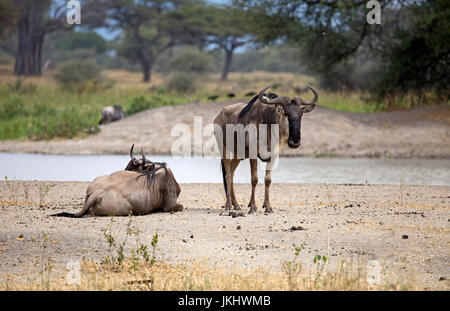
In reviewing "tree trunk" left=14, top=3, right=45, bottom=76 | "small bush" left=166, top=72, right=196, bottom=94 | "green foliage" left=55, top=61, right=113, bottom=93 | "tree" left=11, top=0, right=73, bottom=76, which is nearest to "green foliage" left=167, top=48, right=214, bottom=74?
"tree" left=11, top=0, right=73, bottom=76

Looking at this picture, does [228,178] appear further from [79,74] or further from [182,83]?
Result: [79,74]

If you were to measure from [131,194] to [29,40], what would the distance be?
127ft

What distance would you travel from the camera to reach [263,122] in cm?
911

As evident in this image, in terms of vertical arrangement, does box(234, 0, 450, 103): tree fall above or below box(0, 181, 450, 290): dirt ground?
above

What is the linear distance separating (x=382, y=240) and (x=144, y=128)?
1397 cm

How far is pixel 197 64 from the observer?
48.3 metres

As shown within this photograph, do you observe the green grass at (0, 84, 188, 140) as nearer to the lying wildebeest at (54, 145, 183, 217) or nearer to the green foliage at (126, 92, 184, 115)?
the green foliage at (126, 92, 184, 115)

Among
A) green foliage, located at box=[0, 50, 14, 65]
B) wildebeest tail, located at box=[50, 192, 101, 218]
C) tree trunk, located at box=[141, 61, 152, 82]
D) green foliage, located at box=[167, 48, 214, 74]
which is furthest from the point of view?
green foliage, located at box=[0, 50, 14, 65]

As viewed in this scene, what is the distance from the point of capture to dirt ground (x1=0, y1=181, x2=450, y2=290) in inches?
261

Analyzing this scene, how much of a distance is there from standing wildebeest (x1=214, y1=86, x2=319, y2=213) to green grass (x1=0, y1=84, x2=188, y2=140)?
11.3 metres

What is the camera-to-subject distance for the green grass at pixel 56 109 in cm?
2023

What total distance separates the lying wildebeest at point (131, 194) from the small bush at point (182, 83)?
22.9m
